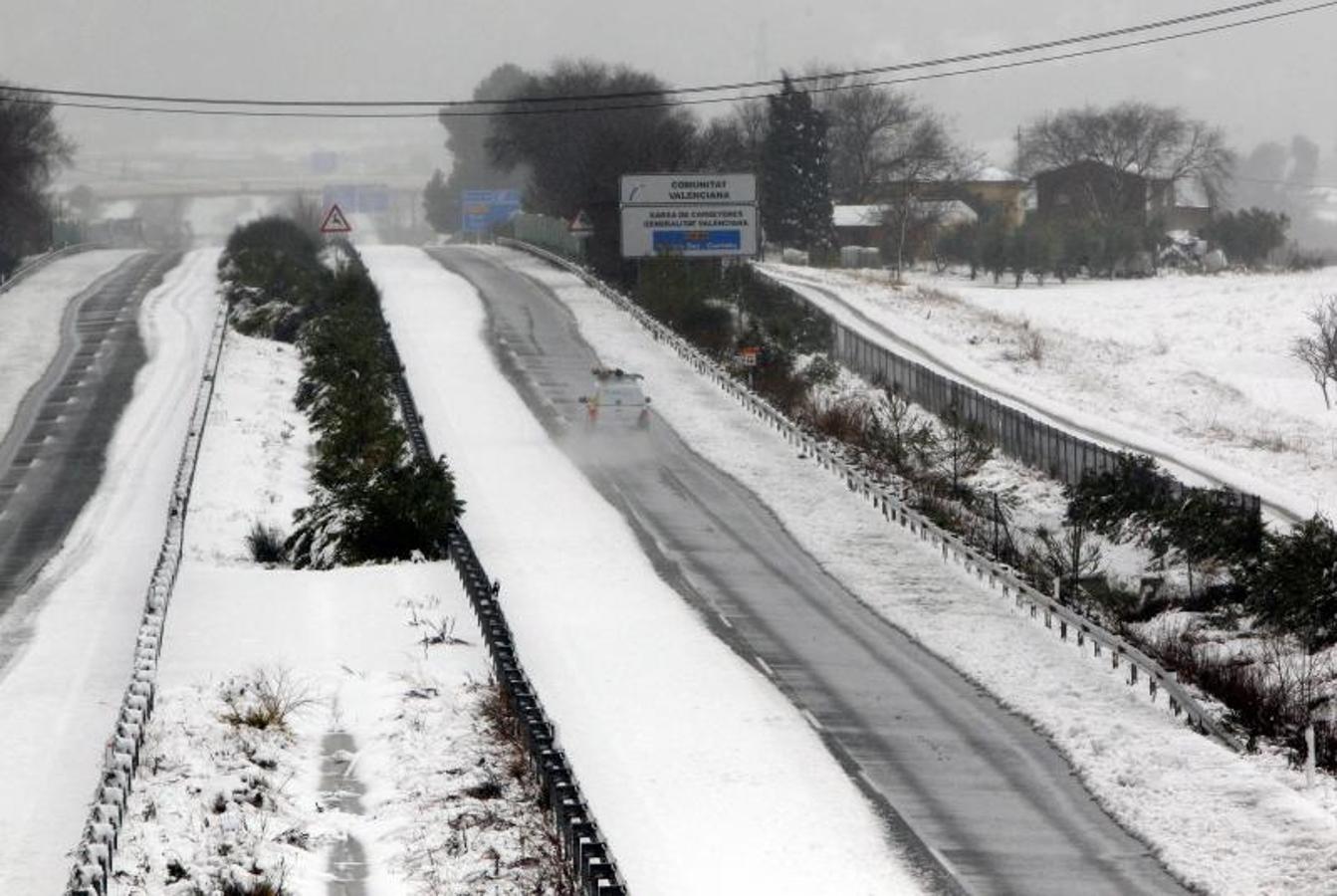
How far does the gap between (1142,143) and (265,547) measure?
139m

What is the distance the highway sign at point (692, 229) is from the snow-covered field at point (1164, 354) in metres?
9.17

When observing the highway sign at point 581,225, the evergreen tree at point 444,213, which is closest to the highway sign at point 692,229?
the highway sign at point 581,225

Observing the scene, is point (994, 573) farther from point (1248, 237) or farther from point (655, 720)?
point (1248, 237)

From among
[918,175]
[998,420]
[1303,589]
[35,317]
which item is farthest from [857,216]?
[1303,589]

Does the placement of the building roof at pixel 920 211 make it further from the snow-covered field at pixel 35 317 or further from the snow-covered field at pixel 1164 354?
the snow-covered field at pixel 35 317

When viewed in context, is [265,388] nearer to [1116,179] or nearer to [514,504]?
[514,504]

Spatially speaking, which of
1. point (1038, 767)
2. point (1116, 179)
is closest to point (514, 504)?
point (1038, 767)

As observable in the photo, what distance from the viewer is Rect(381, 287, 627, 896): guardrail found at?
50.8 ft

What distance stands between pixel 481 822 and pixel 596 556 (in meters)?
14.8

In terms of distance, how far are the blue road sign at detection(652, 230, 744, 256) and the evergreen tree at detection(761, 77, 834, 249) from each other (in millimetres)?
52078

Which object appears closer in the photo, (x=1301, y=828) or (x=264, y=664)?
(x=1301, y=828)

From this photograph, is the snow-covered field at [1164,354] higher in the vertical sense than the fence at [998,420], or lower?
lower

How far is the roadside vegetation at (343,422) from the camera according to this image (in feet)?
101

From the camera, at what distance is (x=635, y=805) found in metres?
20.0
